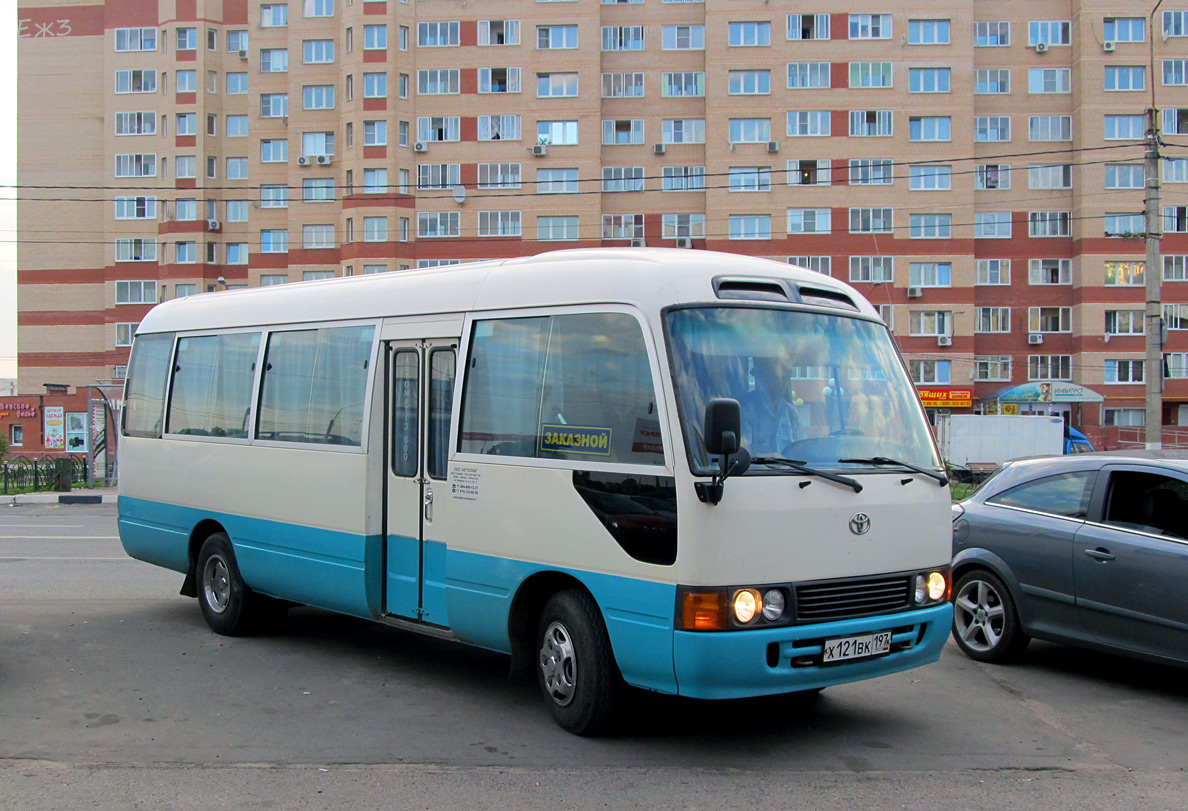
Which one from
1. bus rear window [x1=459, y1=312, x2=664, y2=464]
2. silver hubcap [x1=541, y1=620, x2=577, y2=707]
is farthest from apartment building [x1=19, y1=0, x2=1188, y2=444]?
silver hubcap [x1=541, y1=620, x2=577, y2=707]

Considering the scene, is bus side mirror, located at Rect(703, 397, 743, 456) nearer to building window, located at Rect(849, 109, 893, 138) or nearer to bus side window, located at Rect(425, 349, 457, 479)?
bus side window, located at Rect(425, 349, 457, 479)

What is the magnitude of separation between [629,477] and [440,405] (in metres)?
1.93

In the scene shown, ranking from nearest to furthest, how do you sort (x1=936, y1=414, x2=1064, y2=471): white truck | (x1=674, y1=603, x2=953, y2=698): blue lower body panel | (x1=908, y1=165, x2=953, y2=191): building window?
(x1=674, y1=603, x2=953, y2=698): blue lower body panel < (x1=936, y1=414, x2=1064, y2=471): white truck < (x1=908, y1=165, x2=953, y2=191): building window

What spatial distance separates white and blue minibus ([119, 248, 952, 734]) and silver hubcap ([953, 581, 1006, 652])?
2.20 m

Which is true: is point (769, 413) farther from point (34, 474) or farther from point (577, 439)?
point (34, 474)

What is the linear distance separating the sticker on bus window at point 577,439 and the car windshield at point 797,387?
1.89 feet

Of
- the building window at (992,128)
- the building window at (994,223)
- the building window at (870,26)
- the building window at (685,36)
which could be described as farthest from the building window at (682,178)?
the building window at (994,223)

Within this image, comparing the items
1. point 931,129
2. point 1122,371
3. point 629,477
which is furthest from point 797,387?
point 1122,371

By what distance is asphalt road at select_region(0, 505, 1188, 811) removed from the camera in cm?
535

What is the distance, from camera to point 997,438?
41719 millimetres

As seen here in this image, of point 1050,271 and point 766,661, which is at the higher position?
point 1050,271

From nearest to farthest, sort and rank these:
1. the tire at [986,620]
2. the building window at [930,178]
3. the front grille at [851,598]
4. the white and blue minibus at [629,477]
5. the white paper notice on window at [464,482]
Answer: the white and blue minibus at [629,477] → the front grille at [851,598] → the white paper notice on window at [464,482] → the tire at [986,620] → the building window at [930,178]

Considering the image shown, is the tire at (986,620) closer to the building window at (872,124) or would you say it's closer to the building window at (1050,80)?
the building window at (872,124)

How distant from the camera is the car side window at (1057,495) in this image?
788 cm
